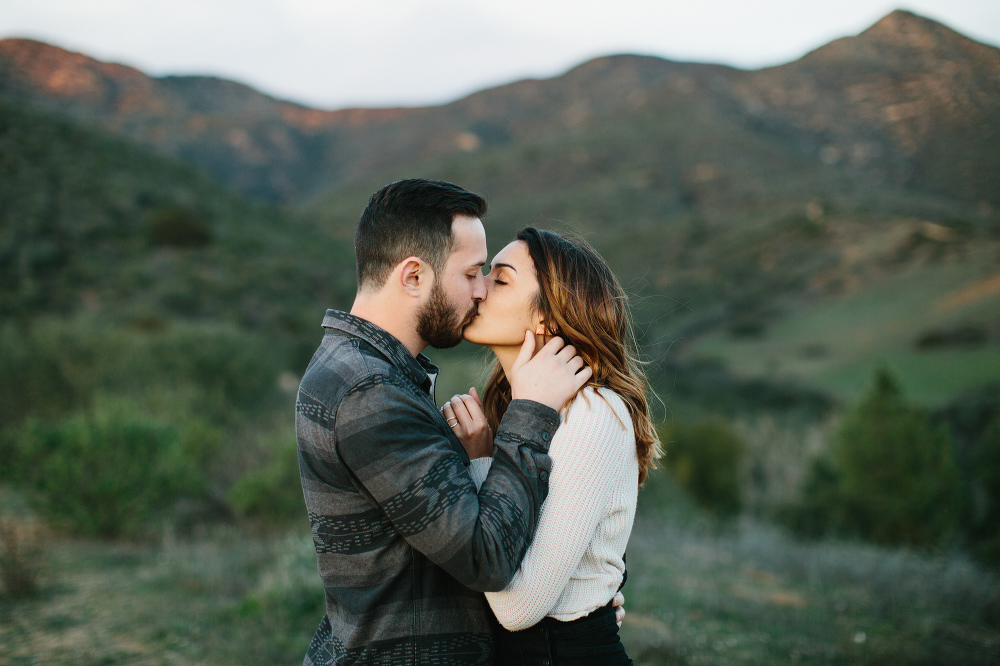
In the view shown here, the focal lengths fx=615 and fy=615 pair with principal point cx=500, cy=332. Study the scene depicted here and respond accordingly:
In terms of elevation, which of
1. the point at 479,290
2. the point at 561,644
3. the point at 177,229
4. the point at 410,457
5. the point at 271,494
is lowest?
the point at 271,494

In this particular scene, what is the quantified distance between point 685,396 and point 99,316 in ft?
81.1

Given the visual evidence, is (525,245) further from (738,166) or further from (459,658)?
(738,166)

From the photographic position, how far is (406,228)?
1854 mm

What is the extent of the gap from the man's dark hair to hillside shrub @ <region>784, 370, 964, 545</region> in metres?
12.2

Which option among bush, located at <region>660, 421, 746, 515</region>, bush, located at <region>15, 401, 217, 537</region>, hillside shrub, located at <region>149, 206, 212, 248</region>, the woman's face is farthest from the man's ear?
hillside shrub, located at <region>149, 206, 212, 248</region>

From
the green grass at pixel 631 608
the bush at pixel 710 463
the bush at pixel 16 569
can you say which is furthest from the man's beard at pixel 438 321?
the bush at pixel 710 463

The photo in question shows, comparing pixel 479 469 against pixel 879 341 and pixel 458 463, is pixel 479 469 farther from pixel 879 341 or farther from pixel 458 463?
pixel 879 341

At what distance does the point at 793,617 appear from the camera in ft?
19.4

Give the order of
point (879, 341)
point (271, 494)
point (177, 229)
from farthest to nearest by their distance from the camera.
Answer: point (879, 341) → point (177, 229) → point (271, 494)

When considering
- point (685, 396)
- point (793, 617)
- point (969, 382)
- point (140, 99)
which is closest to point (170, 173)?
point (140, 99)

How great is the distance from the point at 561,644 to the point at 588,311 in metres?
1.06

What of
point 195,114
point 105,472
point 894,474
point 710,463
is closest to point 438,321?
point 105,472

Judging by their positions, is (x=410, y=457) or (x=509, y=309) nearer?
(x=410, y=457)

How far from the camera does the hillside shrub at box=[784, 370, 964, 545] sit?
1117 cm
